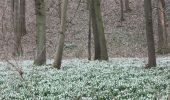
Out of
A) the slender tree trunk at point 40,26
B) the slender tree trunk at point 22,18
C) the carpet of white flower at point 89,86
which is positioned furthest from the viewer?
the slender tree trunk at point 22,18

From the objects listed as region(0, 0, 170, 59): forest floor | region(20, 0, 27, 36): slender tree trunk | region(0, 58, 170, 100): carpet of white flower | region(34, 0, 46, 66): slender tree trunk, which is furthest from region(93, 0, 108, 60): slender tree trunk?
region(20, 0, 27, 36): slender tree trunk

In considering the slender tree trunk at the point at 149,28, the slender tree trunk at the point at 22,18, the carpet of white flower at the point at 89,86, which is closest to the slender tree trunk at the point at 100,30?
the slender tree trunk at the point at 149,28

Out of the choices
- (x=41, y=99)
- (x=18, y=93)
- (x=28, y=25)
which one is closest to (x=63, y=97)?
(x=41, y=99)

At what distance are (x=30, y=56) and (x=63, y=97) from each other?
25.3 metres

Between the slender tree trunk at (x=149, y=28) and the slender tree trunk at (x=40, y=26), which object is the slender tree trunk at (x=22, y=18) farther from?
the slender tree trunk at (x=149, y=28)

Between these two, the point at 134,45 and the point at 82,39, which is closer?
the point at 134,45

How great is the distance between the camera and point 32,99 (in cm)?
1291

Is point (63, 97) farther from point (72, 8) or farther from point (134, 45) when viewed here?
point (72, 8)

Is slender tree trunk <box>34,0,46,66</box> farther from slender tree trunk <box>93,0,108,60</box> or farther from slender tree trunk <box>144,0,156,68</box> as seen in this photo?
slender tree trunk <box>144,0,156,68</box>

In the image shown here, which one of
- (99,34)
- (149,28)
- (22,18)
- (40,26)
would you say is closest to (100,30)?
(99,34)

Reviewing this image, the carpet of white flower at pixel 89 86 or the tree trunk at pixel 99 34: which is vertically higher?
the tree trunk at pixel 99 34

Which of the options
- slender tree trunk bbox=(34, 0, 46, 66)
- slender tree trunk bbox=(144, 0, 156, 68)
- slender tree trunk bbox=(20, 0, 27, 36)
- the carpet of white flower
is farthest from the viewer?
slender tree trunk bbox=(20, 0, 27, 36)

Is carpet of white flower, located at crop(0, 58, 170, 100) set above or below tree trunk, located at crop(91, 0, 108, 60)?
below

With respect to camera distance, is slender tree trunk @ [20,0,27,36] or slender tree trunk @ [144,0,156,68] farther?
slender tree trunk @ [20,0,27,36]
